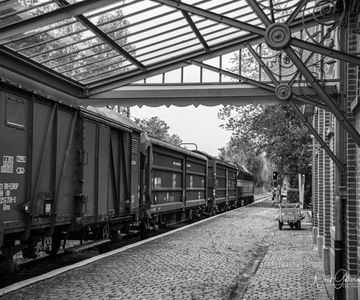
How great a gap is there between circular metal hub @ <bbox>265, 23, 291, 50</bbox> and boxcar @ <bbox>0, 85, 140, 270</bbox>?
415cm

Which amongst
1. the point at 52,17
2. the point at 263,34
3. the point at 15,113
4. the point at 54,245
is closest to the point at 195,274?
the point at 54,245

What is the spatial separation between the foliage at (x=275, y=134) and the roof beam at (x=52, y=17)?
2143cm

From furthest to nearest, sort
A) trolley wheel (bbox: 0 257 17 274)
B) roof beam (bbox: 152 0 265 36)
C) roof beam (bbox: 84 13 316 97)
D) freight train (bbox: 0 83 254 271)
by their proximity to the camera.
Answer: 1. roof beam (bbox: 84 13 316 97)
2. trolley wheel (bbox: 0 257 17 274)
3. freight train (bbox: 0 83 254 271)
4. roof beam (bbox: 152 0 265 36)

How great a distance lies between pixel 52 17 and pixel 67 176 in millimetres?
3440

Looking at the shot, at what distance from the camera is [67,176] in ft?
30.1

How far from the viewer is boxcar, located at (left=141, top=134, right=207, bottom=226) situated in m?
14.6

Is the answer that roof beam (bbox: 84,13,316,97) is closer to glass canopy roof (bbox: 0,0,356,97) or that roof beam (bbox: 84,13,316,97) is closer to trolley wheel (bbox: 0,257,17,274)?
glass canopy roof (bbox: 0,0,356,97)

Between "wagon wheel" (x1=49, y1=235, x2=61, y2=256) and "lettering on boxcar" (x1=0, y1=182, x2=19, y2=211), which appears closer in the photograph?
"lettering on boxcar" (x1=0, y1=182, x2=19, y2=211)

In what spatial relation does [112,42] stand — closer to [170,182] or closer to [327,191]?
[327,191]

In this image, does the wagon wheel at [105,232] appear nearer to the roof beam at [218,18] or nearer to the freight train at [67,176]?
the freight train at [67,176]

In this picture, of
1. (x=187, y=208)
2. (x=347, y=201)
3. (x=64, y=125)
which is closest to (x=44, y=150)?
(x=64, y=125)

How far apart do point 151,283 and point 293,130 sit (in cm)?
2338

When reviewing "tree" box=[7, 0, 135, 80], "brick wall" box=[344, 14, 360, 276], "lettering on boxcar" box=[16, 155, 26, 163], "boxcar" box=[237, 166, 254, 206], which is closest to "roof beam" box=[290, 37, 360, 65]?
"brick wall" box=[344, 14, 360, 276]

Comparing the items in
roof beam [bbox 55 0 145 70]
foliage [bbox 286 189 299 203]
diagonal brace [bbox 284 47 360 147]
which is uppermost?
roof beam [bbox 55 0 145 70]
